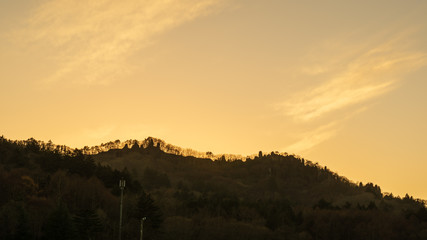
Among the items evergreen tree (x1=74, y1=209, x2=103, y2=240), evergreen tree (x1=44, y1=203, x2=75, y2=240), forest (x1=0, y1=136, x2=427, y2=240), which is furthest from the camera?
forest (x1=0, y1=136, x2=427, y2=240)

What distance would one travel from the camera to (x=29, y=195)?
134 m

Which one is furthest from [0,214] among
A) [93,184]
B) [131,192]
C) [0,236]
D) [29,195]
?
[131,192]

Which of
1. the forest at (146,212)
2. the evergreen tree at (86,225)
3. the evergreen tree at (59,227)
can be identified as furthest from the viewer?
the forest at (146,212)

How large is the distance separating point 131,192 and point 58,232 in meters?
80.0

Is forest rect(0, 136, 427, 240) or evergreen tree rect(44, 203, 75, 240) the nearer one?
evergreen tree rect(44, 203, 75, 240)

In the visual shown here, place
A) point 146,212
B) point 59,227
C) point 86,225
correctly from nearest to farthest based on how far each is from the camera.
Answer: point 59,227, point 86,225, point 146,212

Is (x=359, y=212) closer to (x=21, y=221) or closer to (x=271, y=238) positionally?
(x=271, y=238)

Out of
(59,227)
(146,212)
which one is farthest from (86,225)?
(146,212)

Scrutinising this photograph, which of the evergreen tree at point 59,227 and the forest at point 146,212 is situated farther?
the forest at point 146,212

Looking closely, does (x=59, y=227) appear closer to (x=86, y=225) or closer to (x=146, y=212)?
(x=86, y=225)

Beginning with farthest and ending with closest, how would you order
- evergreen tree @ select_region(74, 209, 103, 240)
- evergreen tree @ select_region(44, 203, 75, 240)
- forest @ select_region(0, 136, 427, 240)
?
forest @ select_region(0, 136, 427, 240), evergreen tree @ select_region(74, 209, 103, 240), evergreen tree @ select_region(44, 203, 75, 240)

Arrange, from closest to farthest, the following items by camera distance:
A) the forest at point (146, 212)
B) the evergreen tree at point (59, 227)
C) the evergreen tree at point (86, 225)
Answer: the evergreen tree at point (59, 227) → the evergreen tree at point (86, 225) → the forest at point (146, 212)

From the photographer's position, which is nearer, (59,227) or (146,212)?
(59,227)

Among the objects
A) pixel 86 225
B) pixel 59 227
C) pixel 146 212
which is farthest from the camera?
pixel 146 212
